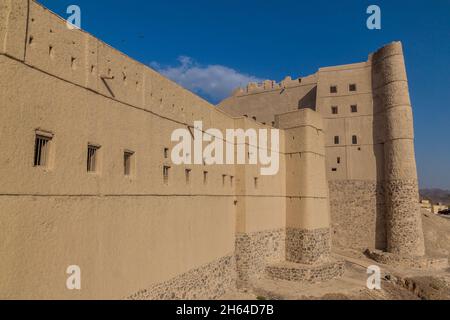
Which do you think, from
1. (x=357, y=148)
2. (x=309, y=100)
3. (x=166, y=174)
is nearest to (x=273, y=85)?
(x=309, y=100)

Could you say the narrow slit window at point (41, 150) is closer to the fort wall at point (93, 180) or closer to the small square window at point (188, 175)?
the fort wall at point (93, 180)

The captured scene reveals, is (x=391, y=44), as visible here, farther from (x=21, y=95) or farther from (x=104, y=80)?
(x=21, y=95)

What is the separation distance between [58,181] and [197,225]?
6.23 meters

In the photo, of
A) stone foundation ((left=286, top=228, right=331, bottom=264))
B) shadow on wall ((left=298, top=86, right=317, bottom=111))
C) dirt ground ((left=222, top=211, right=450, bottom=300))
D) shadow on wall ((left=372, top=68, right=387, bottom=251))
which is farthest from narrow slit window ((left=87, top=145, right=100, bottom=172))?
shadow on wall ((left=298, top=86, right=317, bottom=111))

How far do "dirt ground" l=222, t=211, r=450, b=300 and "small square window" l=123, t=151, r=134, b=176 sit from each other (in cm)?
682

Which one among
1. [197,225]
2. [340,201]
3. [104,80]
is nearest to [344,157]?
[340,201]

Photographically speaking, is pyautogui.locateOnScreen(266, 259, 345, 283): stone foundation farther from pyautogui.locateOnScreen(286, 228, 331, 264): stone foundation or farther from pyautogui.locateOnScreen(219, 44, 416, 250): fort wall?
pyautogui.locateOnScreen(219, 44, 416, 250): fort wall

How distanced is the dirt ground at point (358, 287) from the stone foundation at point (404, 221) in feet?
4.50

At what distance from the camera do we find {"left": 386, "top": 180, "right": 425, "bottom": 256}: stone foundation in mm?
20859

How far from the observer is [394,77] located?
2184cm

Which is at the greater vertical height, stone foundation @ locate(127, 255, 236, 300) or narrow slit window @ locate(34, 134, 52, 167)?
narrow slit window @ locate(34, 134, 52, 167)

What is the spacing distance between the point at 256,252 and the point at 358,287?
465 cm

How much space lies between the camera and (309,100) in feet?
84.4

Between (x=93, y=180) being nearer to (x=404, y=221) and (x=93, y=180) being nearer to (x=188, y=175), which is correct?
(x=188, y=175)
